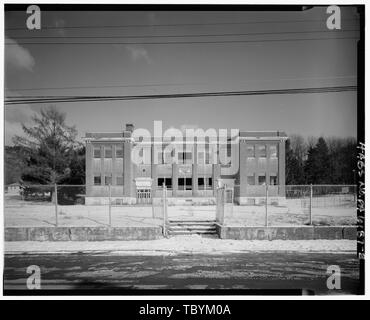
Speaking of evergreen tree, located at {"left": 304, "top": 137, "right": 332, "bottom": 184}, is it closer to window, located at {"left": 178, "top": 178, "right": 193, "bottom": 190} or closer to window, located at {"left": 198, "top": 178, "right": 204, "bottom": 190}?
window, located at {"left": 198, "top": 178, "right": 204, "bottom": 190}

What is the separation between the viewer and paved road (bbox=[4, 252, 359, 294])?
6.89 meters

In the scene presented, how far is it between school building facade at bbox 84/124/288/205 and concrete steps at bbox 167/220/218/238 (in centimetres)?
1169

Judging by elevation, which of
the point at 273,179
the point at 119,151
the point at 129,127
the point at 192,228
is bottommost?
the point at 192,228

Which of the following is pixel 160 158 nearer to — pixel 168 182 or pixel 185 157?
pixel 185 157

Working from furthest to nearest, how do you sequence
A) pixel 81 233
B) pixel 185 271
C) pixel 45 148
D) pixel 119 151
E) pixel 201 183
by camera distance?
pixel 201 183 < pixel 119 151 < pixel 45 148 < pixel 81 233 < pixel 185 271

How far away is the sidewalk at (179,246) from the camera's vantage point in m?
8.87

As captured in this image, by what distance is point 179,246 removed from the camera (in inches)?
360

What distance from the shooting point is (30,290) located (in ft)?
22.8

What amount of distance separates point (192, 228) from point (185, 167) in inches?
741

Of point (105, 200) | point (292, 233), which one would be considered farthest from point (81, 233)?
point (105, 200)

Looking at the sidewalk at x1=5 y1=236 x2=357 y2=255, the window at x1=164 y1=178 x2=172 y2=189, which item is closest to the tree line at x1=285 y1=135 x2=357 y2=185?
the window at x1=164 y1=178 x2=172 y2=189

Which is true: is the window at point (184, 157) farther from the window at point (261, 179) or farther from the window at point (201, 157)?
the window at point (261, 179)

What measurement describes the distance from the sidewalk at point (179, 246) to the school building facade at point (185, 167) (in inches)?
509
